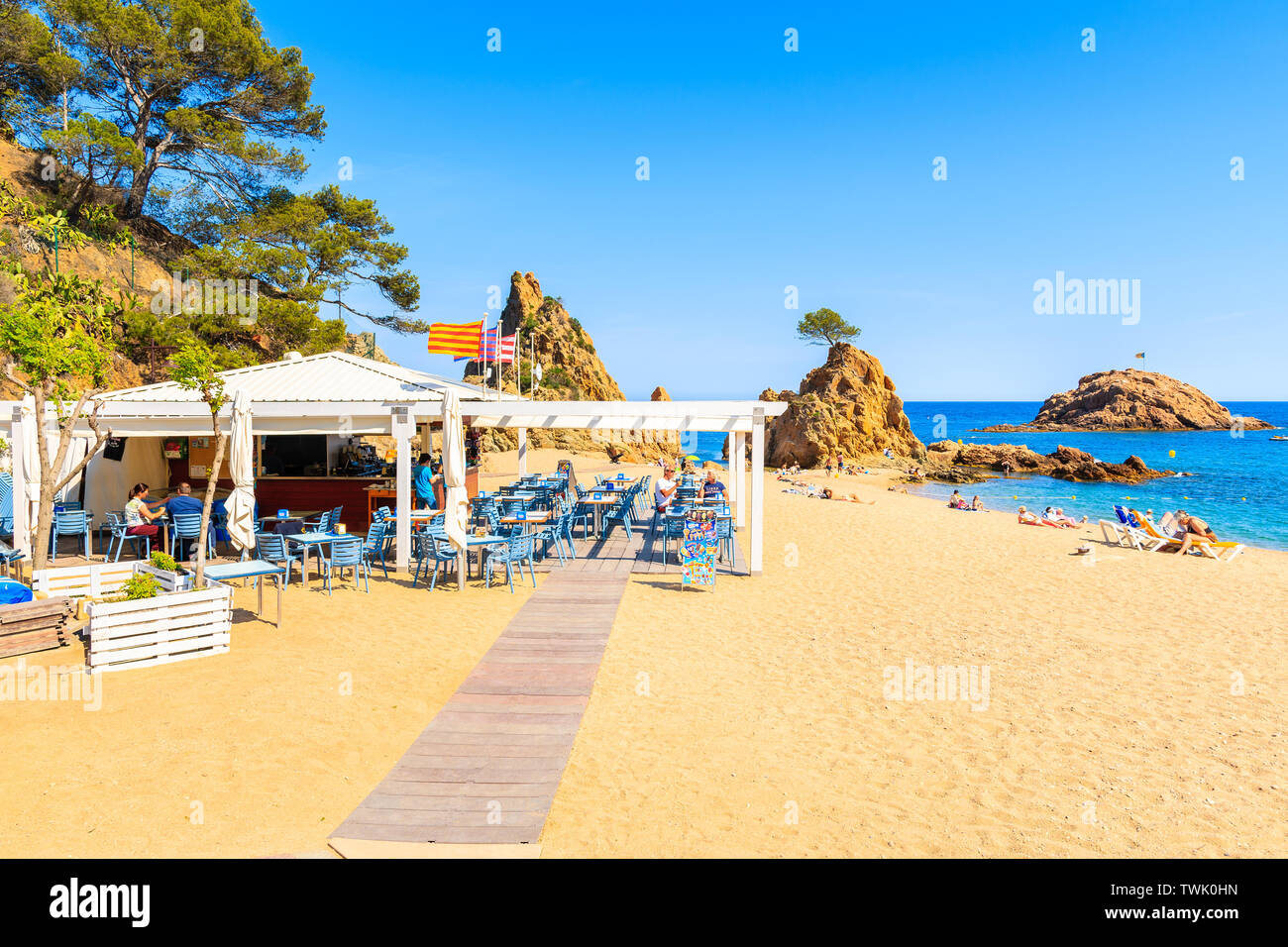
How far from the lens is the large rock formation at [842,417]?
148 feet

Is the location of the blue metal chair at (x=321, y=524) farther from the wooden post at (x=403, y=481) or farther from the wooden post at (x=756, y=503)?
the wooden post at (x=756, y=503)

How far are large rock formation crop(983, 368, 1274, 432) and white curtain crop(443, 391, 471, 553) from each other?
102412mm

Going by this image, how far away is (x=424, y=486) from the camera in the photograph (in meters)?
13.2

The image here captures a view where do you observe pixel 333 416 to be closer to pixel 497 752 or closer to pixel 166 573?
pixel 166 573

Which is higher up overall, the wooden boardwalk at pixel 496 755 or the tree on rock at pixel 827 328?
the tree on rock at pixel 827 328

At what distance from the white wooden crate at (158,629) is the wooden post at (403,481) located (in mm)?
3897

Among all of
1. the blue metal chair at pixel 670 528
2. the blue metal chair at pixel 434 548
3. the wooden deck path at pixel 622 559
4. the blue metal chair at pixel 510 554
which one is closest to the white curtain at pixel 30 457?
the blue metal chair at pixel 434 548

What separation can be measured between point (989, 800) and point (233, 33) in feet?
97.9

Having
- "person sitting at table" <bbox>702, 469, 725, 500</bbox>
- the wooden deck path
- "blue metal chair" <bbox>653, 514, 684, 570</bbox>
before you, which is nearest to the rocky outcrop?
"person sitting at table" <bbox>702, 469, 725, 500</bbox>

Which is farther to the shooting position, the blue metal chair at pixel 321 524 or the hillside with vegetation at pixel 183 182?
the hillside with vegetation at pixel 183 182

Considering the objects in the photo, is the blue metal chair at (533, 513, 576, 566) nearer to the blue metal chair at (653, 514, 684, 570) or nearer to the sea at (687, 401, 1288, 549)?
the blue metal chair at (653, 514, 684, 570)

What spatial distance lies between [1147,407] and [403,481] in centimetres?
10545

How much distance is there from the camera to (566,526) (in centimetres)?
1188
